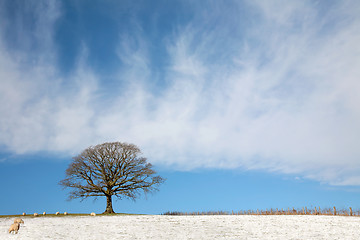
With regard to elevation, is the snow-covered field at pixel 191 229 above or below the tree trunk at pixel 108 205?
below

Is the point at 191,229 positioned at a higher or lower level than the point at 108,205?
lower

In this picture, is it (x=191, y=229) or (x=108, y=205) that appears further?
(x=108, y=205)

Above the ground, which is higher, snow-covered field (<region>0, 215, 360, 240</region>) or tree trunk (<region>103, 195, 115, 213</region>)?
tree trunk (<region>103, 195, 115, 213</region>)

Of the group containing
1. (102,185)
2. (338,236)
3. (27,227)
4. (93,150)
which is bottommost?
(338,236)

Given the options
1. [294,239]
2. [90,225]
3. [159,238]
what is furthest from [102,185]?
[294,239]

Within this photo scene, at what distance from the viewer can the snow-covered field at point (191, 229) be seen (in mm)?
28875

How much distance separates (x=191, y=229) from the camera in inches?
A: 1264

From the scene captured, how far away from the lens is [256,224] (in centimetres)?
3556

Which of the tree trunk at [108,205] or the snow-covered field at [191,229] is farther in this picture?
the tree trunk at [108,205]

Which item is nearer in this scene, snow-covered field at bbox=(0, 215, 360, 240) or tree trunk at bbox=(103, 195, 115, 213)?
snow-covered field at bbox=(0, 215, 360, 240)

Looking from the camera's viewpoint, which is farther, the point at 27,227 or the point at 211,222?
the point at 211,222

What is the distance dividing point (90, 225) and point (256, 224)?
18.0 metres

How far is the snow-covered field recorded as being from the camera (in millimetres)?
28875

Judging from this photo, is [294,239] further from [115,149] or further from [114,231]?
[115,149]
